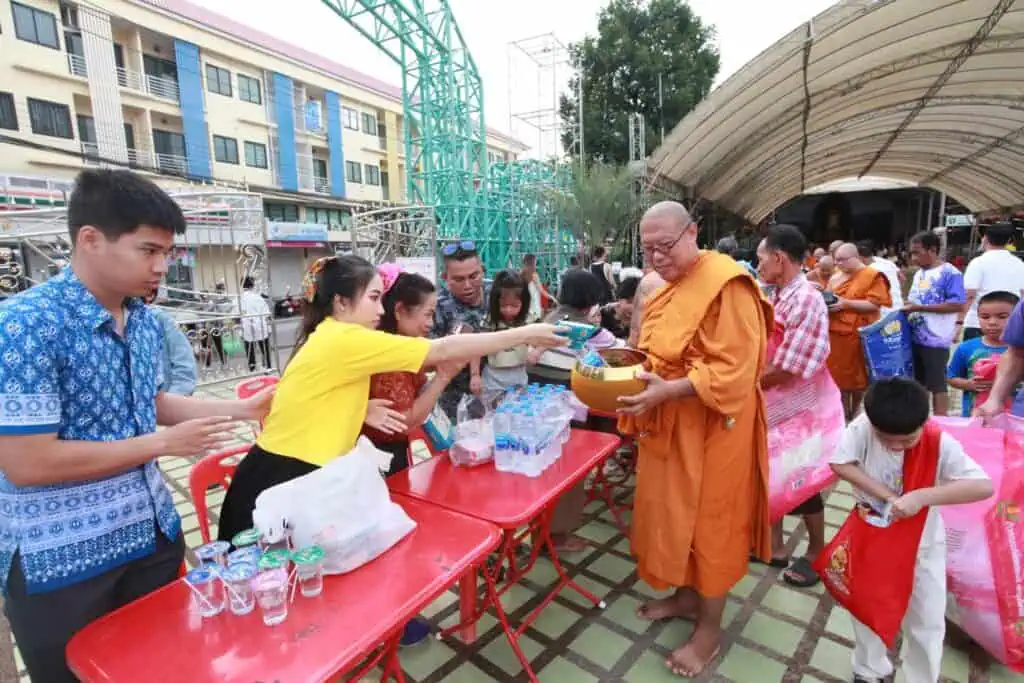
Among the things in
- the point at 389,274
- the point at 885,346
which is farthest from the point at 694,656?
the point at 885,346

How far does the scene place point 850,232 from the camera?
71.9 ft

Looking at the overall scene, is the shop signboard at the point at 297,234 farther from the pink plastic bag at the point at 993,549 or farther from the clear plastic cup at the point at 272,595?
the pink plastic bag at the point at 993,549

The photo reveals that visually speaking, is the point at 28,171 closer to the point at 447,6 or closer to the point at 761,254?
the point at 447,6

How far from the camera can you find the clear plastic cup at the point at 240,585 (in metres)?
1.23

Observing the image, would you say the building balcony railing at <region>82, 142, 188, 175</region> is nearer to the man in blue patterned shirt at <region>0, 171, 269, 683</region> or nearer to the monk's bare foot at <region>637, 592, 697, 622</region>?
the man in blue patterned shirt at <region>0, 171, 269, 683</region>

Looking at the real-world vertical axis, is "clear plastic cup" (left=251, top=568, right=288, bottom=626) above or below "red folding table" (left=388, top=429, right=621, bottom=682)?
above

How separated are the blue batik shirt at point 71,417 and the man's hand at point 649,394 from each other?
1.46m

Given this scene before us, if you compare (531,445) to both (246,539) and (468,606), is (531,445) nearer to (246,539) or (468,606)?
(468,606)

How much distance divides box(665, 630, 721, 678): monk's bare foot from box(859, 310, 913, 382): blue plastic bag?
2759mm

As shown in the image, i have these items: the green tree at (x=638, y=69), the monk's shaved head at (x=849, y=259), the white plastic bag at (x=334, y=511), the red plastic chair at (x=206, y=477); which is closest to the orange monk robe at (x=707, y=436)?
the white plastic bag at (x=334, y=511)

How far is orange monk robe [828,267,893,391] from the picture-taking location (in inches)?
163

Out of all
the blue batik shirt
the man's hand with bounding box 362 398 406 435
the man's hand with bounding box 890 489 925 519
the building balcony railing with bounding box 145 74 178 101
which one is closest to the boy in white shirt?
the man's hand with bounding box 890 489 925 519

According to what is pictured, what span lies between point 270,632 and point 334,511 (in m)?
0.29

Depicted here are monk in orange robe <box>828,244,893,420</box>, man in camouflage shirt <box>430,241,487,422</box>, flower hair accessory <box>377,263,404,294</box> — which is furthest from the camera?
monk in orange robe <box>828,244,893,420</box>
